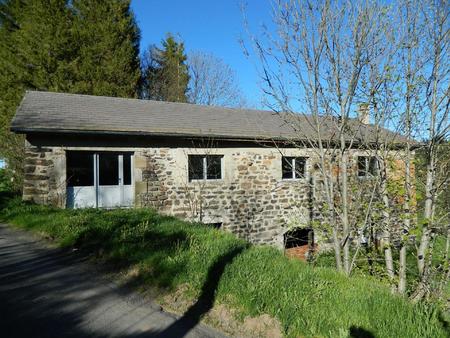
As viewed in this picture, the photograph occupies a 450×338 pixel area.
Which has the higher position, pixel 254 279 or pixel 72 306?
pixel 254 279

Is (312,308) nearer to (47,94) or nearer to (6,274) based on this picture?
(6,274)

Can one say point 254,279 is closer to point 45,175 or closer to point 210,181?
point 45,175

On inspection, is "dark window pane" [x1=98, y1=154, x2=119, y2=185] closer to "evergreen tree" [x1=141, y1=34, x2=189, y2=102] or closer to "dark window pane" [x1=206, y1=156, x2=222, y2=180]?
"dark window pane" [x1=206, y1=156, x2=222, y2=180]

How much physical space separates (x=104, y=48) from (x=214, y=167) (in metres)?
14.5

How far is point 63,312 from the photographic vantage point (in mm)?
3994

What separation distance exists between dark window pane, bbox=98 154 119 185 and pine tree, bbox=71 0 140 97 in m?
11.9

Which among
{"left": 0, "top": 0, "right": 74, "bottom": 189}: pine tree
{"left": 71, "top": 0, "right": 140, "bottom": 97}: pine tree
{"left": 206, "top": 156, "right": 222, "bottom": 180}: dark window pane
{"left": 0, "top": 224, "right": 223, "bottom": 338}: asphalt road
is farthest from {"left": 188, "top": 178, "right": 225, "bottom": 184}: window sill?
{"left": 0, "top": 0, "right": 74, "bottom": 189}: pine tree

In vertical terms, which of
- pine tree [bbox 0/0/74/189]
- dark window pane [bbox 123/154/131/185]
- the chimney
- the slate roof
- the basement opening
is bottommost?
the basement opening

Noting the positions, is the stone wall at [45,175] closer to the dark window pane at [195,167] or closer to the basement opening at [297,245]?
the dark window pane at [195,167]

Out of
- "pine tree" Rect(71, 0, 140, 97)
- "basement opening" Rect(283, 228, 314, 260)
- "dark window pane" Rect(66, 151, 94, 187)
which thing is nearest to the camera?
"dark window pane" Rect(66, 151, 94, 187)

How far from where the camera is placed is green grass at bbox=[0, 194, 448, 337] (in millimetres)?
3535

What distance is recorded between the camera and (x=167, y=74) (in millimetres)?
32312

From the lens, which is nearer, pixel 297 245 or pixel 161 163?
pixel 161 163

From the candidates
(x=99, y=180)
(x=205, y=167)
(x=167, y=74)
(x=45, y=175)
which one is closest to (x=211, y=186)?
(x=205, y=167)
